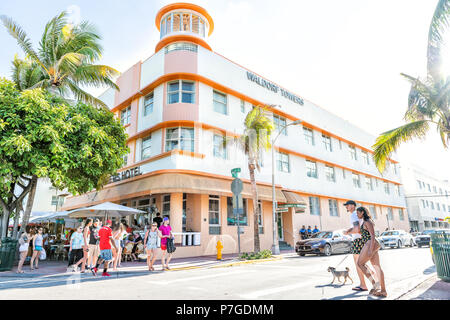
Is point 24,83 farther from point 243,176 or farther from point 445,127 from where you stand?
point 445,127

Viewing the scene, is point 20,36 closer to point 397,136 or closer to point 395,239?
point 397,136

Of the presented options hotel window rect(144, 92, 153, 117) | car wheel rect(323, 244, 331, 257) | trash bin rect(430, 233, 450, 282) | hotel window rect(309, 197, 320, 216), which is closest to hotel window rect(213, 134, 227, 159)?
hotel window rect(144, 92, 153, 117)

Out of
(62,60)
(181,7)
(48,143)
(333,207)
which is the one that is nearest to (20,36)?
(62,60)

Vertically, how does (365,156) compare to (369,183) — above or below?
above

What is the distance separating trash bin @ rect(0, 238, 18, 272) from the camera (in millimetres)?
11328

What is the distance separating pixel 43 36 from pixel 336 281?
17.7 m

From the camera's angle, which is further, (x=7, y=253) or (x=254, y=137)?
(x=254, y=137)

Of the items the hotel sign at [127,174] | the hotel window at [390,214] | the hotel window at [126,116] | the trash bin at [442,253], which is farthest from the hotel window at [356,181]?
the trash bin at [442,253]

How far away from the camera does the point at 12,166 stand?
38.3 ft

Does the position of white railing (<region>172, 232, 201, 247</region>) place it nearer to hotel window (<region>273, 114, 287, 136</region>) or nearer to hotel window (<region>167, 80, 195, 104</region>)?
hotel window (<region>167, 80, 195, 104</region>)

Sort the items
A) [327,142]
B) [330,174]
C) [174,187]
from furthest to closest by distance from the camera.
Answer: [327,142] → [330,174] → [174,187]

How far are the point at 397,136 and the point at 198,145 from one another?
10.3 m

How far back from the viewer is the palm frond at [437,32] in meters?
8.06

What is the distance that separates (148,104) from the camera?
2027 cm
